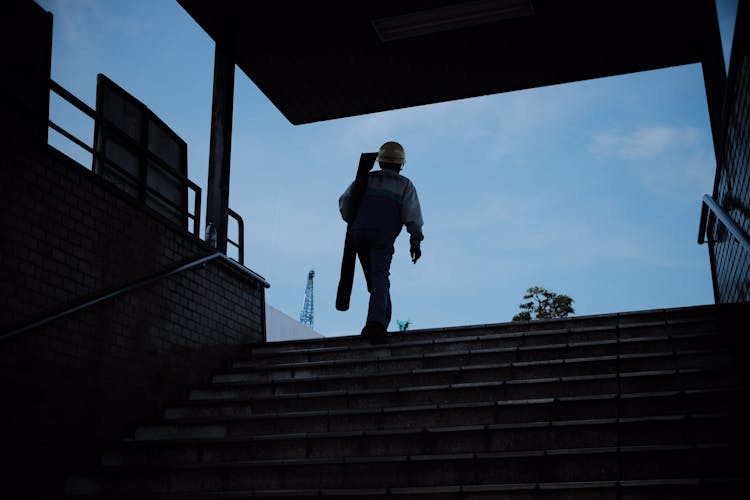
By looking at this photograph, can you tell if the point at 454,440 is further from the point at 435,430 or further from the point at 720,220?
the point at 720,220

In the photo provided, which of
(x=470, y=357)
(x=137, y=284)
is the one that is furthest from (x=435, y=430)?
(x=137, y=284)

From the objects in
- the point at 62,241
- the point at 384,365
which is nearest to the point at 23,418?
the point at 62,241

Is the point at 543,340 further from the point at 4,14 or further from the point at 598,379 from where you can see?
the point at 4,14

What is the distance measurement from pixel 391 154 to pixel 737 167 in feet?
10.3

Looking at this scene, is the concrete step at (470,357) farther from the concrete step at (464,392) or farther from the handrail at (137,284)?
the handrail at (137,284)

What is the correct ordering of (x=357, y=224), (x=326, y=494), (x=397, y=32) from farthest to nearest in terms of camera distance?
(x=397, y=32) → (x=357, y=224) → (x=326, y=494)

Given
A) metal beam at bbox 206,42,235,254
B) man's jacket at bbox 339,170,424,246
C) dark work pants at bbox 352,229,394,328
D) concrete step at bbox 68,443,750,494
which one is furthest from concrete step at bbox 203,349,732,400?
metal beam at bbox 206,42,235,254

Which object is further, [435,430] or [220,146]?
[220,146]

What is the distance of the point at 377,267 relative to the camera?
6.78m

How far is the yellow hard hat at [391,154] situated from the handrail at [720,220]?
8.91ft

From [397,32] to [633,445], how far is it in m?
6.46

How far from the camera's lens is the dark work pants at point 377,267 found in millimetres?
6719

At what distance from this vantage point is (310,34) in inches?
372

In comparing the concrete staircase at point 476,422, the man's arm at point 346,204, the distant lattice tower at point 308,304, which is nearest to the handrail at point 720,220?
the concrete staircase at point 476,422
